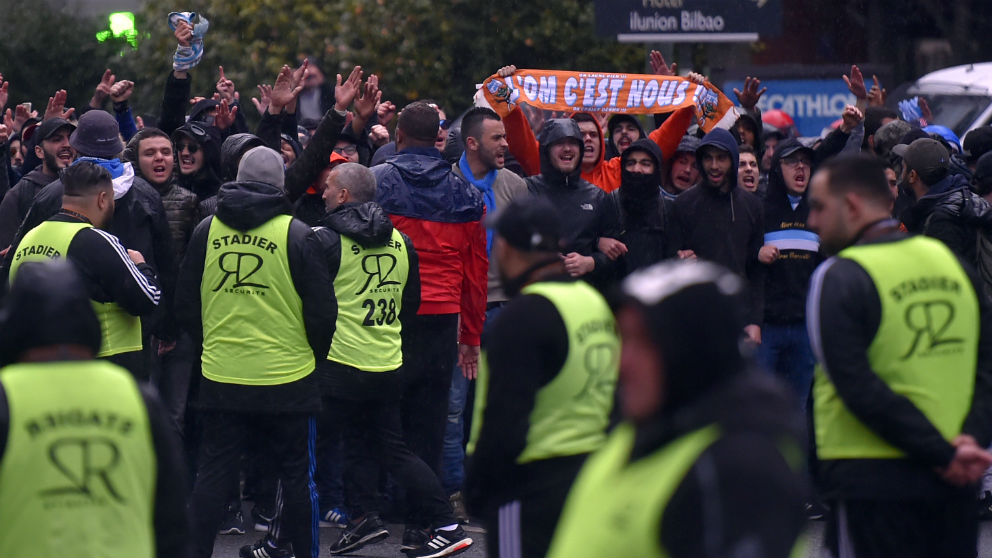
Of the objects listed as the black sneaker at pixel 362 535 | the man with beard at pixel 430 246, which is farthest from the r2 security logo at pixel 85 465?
the man with beard at pixel 430 246

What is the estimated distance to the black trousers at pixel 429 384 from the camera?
7.71m

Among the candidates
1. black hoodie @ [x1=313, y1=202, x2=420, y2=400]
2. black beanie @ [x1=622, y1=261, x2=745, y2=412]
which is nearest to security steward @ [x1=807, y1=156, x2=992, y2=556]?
black beanie @ [x1=622, y1=261, x2=745, y2=412]

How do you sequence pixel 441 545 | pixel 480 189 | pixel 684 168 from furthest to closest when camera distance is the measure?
1. pixel 684 168
2. pixel 480 189
3. pixel 441 545

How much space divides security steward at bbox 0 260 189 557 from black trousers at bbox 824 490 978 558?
232cm

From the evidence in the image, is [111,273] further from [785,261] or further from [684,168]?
[684,168]

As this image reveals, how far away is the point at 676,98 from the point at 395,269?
9.43 feet

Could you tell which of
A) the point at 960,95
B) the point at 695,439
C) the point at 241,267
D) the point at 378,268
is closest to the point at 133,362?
the point at 241,267

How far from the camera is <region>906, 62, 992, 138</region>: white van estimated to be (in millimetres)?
15984

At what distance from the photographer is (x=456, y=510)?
8.23m

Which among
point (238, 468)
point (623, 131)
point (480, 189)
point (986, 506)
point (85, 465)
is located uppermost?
point (623, 131)

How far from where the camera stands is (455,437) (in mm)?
8234

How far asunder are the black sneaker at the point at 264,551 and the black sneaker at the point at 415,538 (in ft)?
1.98

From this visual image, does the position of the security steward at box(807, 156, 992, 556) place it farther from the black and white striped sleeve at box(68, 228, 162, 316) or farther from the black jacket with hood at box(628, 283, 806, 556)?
the black and white striped sleeve at box(68, 228, 162, 316)

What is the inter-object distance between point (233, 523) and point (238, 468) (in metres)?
1.49
